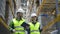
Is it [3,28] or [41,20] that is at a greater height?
[3,28]

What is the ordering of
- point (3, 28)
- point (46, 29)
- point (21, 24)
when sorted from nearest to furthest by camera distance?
point (3, 28) < point (21, 24) < point (46, 29)

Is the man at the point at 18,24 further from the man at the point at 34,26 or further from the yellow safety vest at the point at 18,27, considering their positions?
the man at the point at 34,26

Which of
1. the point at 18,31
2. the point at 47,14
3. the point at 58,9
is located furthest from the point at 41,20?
the point at 18,31

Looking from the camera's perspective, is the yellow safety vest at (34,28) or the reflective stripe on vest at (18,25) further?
the yellow safety vest at (34,28)

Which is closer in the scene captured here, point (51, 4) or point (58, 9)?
point (58, 9)

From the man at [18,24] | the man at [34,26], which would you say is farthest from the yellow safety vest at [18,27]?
the man at [34,26]

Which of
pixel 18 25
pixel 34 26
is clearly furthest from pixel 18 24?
pixel 34 26

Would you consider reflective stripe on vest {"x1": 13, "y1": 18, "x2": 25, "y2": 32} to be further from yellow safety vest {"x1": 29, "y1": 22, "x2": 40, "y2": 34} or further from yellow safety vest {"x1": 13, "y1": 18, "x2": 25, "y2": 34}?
yellow safety vest {"x1": 29, "y1": 22, "x2": 40, "y2": 34}

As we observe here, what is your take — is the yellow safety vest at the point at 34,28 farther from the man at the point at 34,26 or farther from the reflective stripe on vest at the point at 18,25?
the reflective stripe on vest at the point at 18,25

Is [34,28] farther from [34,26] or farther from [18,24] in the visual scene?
[18,24]

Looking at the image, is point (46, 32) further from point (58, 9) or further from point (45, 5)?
point (58, 9)

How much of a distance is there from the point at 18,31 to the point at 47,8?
486 cm

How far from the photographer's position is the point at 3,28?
21.0 feet

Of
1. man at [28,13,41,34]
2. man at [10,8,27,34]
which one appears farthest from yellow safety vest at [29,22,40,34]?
man at [10,8,27,34]
